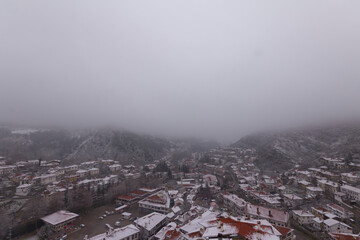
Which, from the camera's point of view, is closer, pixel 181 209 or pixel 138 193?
pixel 181 209

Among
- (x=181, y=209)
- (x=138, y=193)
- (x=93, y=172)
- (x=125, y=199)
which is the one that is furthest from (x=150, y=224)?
(x=93, y=172)

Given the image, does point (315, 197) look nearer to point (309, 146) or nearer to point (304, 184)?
point (304, 184)

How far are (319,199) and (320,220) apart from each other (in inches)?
474

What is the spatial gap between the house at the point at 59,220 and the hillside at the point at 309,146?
62.8m

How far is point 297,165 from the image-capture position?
5991 centimetres

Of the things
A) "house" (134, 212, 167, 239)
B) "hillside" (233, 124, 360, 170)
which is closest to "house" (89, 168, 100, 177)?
"house" (134, 212, 167, 239)

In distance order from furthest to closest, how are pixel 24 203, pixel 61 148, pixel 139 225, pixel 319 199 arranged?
pixel 61 148, pixel 319 199, pixel 24 203, pixel 139 225

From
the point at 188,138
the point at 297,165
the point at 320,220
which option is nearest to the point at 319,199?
the point at 320,220

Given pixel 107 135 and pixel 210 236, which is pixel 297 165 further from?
pixel 107 135

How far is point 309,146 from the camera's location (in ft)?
248

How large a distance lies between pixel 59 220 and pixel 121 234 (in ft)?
35.7

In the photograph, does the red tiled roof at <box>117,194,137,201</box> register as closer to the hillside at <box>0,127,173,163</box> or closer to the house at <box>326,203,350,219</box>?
the house at <box>326,203,350,219</box>

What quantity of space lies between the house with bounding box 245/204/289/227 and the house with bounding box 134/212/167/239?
12.3 metres

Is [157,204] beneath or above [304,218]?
beneath
